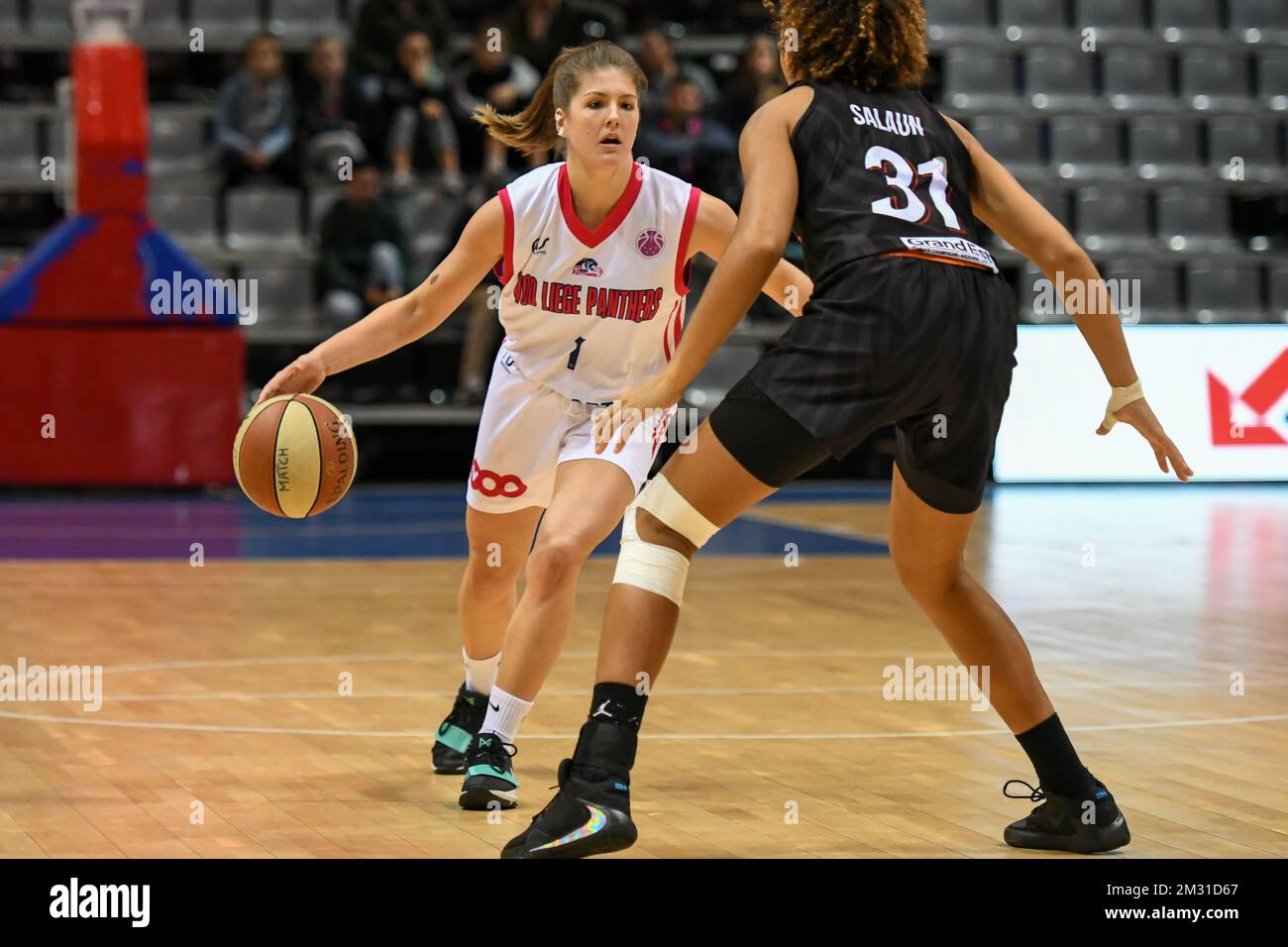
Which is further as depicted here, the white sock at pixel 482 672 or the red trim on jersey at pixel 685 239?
the white sock at pixel 482 672

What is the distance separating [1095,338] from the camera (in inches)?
178

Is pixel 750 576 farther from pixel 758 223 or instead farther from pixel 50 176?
pixel 50 176

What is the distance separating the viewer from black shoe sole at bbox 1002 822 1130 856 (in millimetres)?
4566

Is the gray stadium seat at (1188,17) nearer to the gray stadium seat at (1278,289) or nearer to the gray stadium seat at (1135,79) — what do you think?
the gray stadium seat at (1135,79)

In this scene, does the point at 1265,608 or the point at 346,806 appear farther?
the point at 1265,608

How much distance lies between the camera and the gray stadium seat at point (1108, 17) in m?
19.1

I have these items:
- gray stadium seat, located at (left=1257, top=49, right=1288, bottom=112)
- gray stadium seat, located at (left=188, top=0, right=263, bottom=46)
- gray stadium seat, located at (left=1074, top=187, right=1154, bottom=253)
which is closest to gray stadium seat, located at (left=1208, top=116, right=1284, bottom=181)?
gray stadium seat, located at (left=1257, top=49, right=1288, bottom=112)

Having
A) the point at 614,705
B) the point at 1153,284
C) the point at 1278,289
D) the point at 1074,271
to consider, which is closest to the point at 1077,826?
the point at 614,705

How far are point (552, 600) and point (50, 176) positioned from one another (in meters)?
12.5

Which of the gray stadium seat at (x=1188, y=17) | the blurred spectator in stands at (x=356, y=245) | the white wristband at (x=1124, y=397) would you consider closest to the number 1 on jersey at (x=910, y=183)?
the white wristband at (x=1124, y=397)

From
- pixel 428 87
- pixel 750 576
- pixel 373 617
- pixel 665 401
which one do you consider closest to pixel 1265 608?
pixel 750 576

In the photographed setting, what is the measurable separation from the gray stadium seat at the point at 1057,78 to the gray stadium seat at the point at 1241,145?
3.93 ft

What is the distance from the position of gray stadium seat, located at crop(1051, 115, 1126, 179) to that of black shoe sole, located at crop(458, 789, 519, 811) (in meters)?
14.2

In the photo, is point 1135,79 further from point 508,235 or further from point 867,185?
point 867,185
